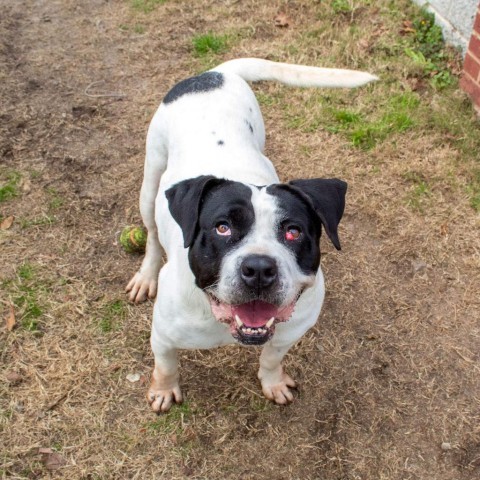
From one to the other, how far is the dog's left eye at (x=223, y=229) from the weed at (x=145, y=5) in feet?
16.4

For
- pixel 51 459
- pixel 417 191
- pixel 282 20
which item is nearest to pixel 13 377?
pixel 51 459

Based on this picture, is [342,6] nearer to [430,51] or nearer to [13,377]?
[430,51]

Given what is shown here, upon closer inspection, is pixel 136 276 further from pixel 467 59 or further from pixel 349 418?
pixel 467 59

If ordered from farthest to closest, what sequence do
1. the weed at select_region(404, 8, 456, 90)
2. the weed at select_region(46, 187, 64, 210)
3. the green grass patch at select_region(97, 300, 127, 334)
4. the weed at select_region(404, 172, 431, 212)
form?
1. the weed at select_region(404, 8, 456, 90)
2. the weed at select_region(404, 172, 431, 212)
3. the weed at select_region(46, 187, 64, 210)
4. the green grass patch at select_region(97, 300, 127, 334)

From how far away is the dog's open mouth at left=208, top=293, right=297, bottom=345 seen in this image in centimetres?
272

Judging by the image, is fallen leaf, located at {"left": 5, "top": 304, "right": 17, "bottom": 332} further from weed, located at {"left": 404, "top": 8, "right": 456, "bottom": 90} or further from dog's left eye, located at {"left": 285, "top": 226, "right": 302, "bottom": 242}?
weed, located at {"left": 404, "top": 8, "right": 456, "bottom": 90}

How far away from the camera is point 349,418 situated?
146 inches

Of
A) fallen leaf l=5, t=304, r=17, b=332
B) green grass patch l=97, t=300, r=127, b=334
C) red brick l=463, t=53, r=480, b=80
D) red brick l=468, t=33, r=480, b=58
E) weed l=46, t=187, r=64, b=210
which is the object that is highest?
red brick l=468, t=33, r=480, b=58

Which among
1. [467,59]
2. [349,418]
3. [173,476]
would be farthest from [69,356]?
[467,59]

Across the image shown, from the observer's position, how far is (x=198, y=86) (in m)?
3.91

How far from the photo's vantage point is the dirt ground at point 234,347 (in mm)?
3561

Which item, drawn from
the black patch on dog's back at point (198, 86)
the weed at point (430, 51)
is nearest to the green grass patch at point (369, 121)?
the weed at point (430, 51)

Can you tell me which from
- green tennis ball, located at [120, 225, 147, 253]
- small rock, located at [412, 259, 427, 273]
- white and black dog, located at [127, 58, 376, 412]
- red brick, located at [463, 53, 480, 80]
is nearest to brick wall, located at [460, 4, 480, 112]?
red brick, located at [463, 53, 480, 80]

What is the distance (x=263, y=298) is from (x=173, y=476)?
1425mm
